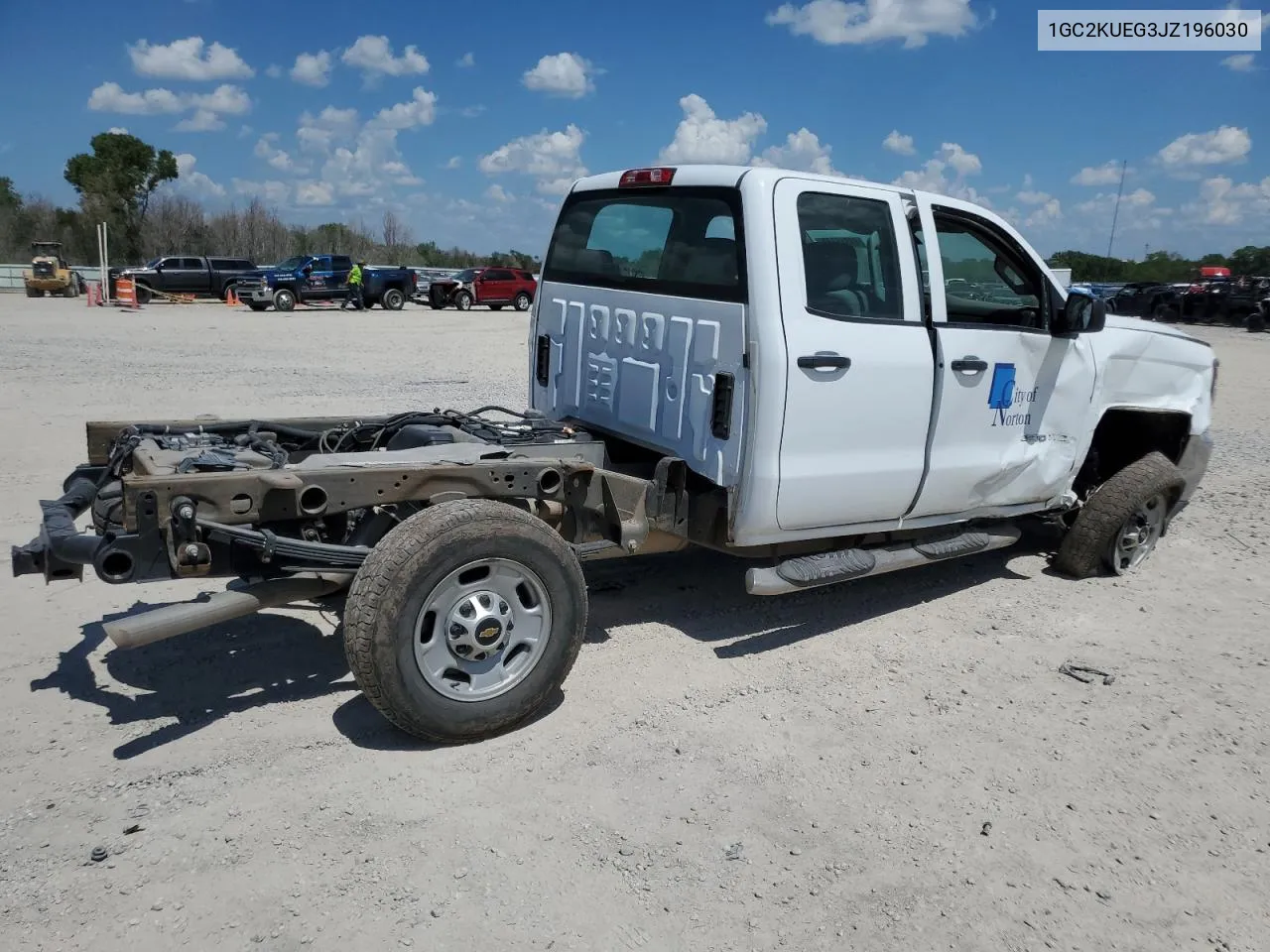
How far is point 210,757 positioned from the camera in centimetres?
363

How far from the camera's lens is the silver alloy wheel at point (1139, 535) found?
6.15 meters

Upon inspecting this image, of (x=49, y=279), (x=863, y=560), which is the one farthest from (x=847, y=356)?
(x=49, y=279)

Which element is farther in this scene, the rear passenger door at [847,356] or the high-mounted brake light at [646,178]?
the high-mounted brake light at [646,178]

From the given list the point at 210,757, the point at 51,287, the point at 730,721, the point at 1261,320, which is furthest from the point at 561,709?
the point at 51,287

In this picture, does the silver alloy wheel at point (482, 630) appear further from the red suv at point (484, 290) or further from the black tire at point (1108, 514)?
the red suv at point (484, 290)

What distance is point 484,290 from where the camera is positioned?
35.4m

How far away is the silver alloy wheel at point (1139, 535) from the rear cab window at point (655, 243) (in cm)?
327

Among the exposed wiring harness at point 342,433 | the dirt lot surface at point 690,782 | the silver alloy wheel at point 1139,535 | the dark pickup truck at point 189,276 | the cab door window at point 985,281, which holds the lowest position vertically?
the dirt lot surface at point 690,782

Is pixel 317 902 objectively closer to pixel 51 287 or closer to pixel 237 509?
pixel 237 509

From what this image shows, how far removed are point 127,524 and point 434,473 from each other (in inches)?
42.5

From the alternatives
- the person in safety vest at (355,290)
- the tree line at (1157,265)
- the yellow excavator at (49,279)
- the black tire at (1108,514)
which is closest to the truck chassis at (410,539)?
the black tire at (1108,514)

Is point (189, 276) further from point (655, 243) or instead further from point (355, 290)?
point (655, 243)

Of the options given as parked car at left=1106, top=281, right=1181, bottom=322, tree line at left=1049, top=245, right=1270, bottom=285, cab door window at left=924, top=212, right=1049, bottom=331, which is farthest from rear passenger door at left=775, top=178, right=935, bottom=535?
tree line at left=1049, top=245, right=1270, bottom=285

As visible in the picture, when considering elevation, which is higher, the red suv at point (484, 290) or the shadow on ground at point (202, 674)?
the red suv at point (484, 290)
